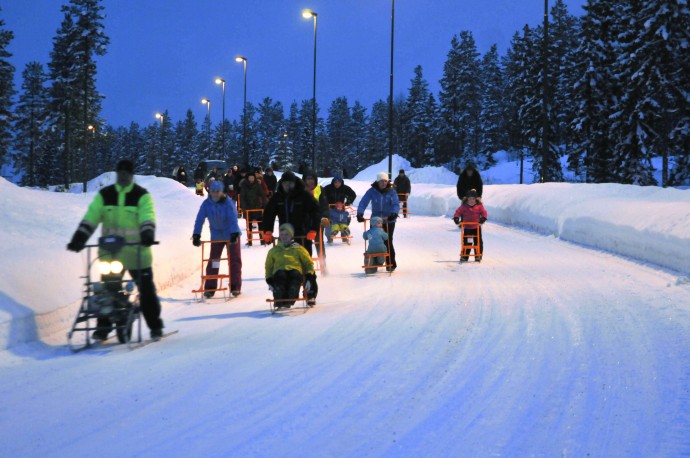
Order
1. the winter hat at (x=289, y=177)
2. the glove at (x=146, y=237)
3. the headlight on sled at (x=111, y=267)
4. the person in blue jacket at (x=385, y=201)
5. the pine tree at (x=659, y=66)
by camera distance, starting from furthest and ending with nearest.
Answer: the pine tree at (x=659, y=66), the person in blue jacket at (x=385, y=201), the winter hat at (x=289, y=177), the headlight on sled at (x=111, y=267), the glove at (x=146, y=237)

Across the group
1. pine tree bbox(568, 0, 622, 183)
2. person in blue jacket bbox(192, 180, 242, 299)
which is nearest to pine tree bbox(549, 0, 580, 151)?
pine tree bbox(568, 0, 622, 183)

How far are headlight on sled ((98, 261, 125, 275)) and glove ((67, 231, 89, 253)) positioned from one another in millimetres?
489

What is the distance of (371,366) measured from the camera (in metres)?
6.86

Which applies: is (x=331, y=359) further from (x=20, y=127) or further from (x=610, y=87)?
(x=20, y=127)

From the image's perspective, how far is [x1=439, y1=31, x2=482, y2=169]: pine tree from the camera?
102 m

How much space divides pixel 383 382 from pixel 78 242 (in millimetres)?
A: 3661

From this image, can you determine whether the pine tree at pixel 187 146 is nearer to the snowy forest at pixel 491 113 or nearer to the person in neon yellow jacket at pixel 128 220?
the snowy forest at pixel 491 113

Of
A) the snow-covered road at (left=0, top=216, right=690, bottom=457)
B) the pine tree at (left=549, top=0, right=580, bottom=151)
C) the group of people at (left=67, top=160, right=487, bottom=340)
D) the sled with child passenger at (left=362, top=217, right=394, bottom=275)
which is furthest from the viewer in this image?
the pine tree at (left=549, top=0, right=580, bottom=151)

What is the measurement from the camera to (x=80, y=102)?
7062cm

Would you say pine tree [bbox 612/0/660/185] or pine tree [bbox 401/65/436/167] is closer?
pine tree [bbox 612/0/660/185]

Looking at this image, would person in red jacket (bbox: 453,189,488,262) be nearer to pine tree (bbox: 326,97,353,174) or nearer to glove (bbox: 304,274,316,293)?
glove (bbox: 304,274,316,293)

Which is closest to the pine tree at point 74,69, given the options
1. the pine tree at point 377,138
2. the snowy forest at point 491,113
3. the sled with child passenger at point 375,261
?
the snowy forest at point 491,113

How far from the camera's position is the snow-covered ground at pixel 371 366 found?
16.4 feet

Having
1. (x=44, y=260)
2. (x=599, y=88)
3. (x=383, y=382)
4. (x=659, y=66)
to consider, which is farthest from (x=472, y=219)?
(x=599, y=88)
